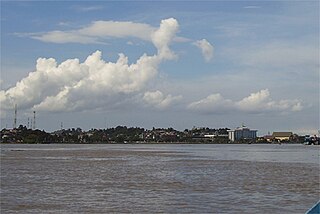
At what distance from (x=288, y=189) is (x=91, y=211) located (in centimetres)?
1318

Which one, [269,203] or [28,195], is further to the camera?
[28,195]

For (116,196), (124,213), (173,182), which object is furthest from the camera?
(173,182)

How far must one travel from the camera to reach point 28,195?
25844 millimetres

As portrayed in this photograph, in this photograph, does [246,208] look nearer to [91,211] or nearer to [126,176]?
[91,211]

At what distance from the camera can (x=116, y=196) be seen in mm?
25734

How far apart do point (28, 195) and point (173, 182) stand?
1035cm

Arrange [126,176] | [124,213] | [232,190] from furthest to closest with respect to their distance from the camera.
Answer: [126,176], [232,190], [124,213]

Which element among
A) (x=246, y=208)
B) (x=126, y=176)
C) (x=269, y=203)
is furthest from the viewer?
(x=126, y=176)

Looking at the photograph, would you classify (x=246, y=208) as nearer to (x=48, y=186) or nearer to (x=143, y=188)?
(x=143, y=188)

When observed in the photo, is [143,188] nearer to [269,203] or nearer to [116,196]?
[116,196]

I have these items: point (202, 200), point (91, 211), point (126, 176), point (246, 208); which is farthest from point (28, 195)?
point (126, 176)

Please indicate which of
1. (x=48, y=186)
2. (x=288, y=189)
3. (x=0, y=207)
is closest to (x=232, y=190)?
(x=288, y=189)

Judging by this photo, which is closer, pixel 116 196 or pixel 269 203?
pixel 269 203

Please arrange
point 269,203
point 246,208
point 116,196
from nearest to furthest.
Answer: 1. point 246,208
2. point 269,203
3. point 116,196
